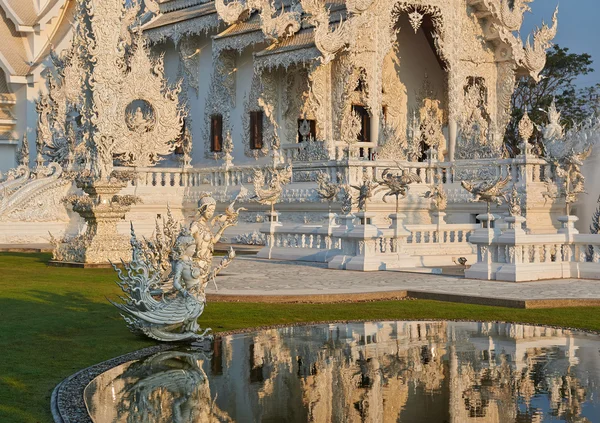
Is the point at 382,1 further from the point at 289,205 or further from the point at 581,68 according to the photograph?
the point at 581,68

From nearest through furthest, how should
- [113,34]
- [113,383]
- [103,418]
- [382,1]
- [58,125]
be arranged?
[103,418] → [113,383] → [113,34] → [382,1] → [58,125]

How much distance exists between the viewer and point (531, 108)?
36.2 m

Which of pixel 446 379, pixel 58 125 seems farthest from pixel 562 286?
pixel 58 125

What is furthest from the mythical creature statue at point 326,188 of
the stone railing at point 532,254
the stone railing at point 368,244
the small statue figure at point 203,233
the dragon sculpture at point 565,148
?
the small statue figure at point 203,233

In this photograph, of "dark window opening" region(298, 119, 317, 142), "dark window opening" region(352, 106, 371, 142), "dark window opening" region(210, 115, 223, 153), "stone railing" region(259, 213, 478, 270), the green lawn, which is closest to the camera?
the green lawn

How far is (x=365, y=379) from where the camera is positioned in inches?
282

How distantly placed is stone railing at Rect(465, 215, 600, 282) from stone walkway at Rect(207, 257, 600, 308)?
0.97ft

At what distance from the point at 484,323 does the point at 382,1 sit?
14442mm

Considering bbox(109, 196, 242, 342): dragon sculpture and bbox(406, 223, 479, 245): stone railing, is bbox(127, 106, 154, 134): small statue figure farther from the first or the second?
bbox(109, 196, 242, 342): dragon sculpture

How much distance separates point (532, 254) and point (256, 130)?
1327cm

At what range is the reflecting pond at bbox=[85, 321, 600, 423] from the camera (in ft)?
20.2

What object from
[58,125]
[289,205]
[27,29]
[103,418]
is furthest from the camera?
[27,29]

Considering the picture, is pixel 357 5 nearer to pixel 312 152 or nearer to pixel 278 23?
pixel 278 23

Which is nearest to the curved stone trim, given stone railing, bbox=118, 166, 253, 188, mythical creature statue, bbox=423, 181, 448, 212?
mythical creature statue, bbox=423, 181, 448, 212
